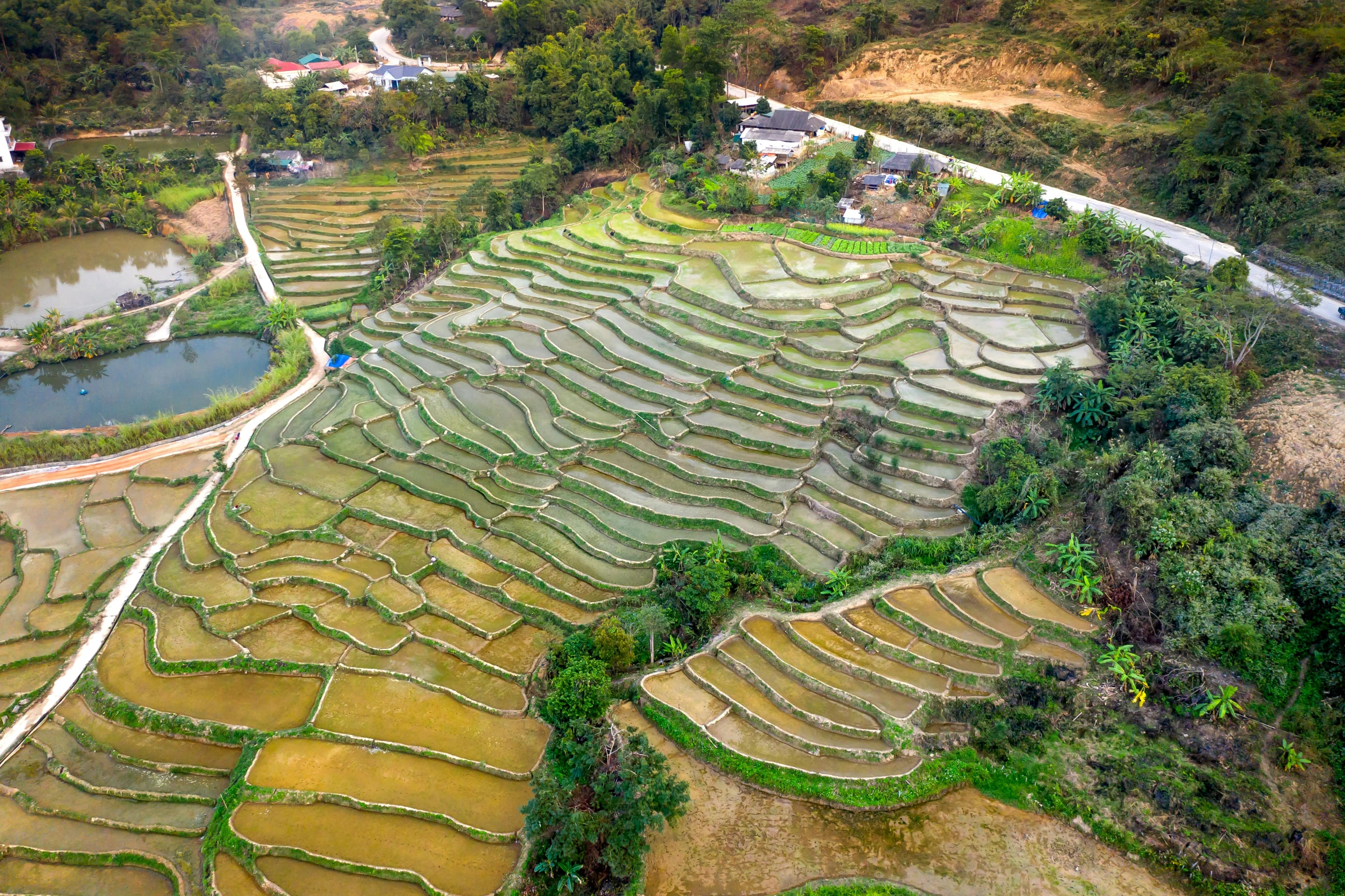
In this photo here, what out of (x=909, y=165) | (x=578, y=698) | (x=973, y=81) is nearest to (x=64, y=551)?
(x=578, y=698)

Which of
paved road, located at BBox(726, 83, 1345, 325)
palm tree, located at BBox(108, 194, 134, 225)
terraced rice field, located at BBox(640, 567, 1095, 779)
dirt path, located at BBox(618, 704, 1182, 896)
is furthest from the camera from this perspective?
palm tree, located at BBox(108, 194, 134, 225)

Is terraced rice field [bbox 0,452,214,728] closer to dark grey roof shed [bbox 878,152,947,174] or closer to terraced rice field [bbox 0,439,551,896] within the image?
terraced rice field [bbox 0,439,551,896]

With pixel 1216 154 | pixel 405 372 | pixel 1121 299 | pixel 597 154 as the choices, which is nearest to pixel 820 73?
pixel 597 154

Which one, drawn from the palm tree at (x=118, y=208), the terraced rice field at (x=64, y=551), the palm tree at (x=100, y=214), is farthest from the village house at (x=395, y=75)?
the terraced rice field at (x=64, y=551)

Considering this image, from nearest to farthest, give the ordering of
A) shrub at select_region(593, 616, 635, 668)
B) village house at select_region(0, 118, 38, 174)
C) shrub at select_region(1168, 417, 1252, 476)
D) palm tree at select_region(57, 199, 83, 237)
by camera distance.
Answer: shrub at select_region(593, 616, 635, 668) < shrub at select_region(1168, 417, 1252, 476) < palm tree at select_region(57, 199, 83, 237) < village house at select_region(0, 118, 38, 174)

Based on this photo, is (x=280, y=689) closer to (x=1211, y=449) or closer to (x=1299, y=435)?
(x=1211, y=449)

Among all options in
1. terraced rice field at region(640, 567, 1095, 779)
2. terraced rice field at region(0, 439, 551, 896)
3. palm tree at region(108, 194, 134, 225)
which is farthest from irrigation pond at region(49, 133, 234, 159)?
terraced rice field at region(640, 567, 1095, 779)
